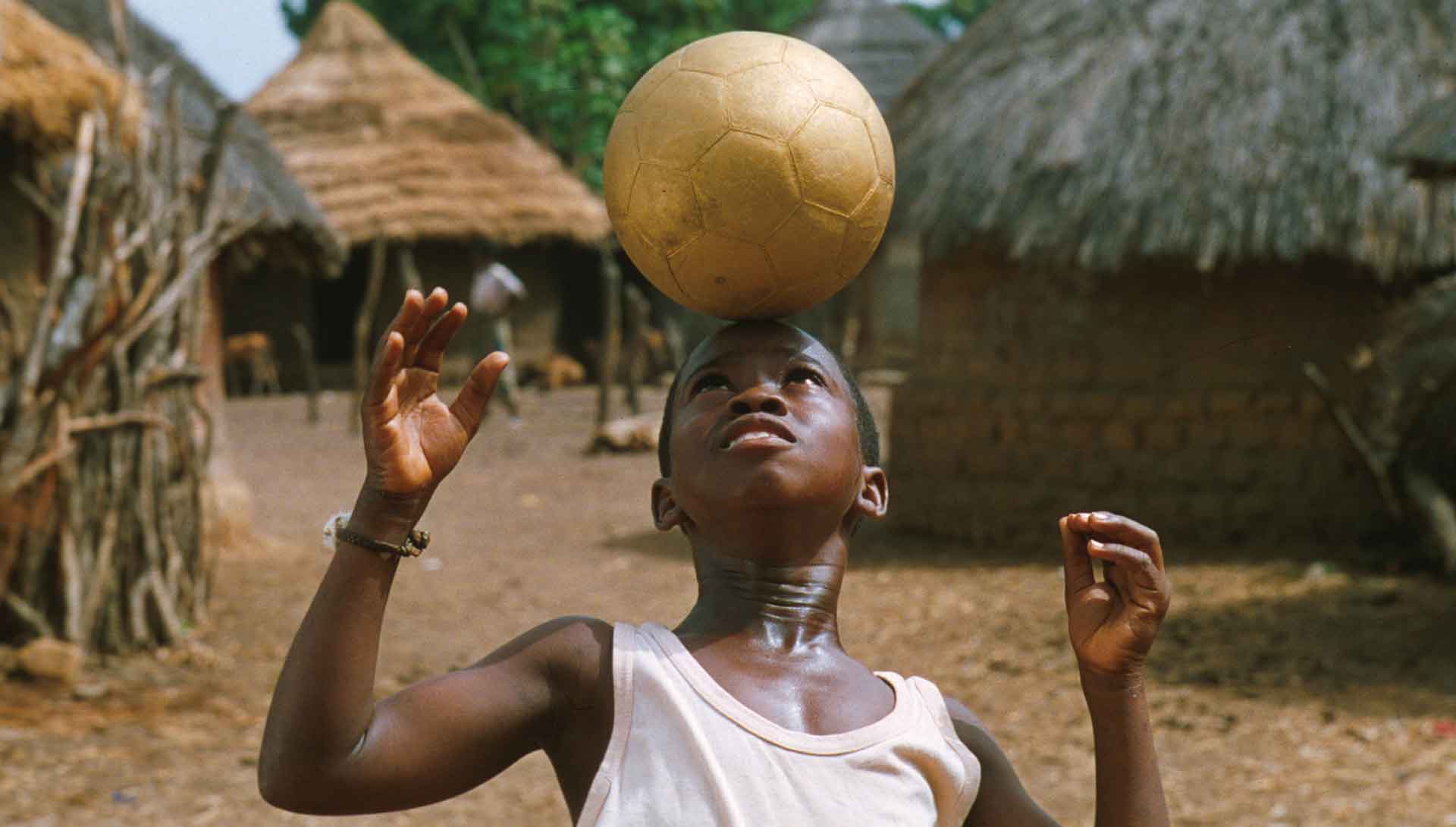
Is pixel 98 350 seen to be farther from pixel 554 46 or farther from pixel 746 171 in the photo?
pixel 554 46

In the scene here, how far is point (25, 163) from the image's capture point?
256 inches

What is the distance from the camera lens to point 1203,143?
8461 mm

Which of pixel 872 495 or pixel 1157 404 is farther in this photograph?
pixel 1157 404

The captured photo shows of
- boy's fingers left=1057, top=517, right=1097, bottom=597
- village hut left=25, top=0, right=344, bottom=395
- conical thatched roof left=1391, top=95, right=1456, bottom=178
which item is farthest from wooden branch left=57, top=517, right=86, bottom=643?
conical thatched roof left=1391, top=95, right=1456, bottom=178

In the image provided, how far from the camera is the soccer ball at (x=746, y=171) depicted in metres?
2.11

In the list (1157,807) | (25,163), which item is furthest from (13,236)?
(1157,807)

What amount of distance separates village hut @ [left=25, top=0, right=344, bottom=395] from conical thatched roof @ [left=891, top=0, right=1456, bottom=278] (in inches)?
160

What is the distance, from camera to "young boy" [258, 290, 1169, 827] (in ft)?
5.94

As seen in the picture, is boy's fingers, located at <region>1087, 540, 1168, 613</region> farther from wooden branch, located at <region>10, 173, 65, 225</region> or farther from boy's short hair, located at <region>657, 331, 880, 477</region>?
wooden branch, located at <region>10, 173, 65, 225</region>

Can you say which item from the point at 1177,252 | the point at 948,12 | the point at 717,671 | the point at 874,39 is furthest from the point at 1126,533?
the point at 948,12

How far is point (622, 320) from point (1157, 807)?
2348 centimetres

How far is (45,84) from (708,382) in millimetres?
4789

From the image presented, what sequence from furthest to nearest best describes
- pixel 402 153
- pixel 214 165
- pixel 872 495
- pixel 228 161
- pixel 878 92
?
pixel 878 92 → pixel 402 153 → pixel 228 161 → pixel 214 165 → pixel 872 495

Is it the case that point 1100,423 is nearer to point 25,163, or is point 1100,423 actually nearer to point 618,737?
point 25,163
